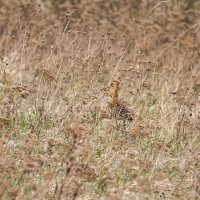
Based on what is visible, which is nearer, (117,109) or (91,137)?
(91,137)

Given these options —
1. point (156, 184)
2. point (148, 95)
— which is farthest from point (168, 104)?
point (156, 184)

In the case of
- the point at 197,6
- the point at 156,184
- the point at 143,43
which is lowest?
the point at 156,184

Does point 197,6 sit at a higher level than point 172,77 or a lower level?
higher

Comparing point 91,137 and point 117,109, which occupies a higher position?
point 117,109

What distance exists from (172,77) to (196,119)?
2.17 m

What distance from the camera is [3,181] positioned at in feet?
13.3

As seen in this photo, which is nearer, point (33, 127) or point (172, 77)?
point (33, 127)

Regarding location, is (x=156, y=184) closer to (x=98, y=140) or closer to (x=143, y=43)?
(x=98, y=140)

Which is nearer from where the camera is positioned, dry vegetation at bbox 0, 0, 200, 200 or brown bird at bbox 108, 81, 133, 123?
dry vegetation at bbox 0, 0, 200, 200

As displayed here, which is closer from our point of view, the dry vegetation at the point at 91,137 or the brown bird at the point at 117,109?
the dry vegetation at the point at 91,137

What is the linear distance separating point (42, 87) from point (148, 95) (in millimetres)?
1341

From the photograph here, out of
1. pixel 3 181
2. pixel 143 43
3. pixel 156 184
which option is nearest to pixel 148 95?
pixel 143 43

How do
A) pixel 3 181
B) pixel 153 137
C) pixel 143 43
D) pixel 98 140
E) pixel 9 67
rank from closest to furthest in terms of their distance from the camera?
pixel 3 181 < pixel 98 140 < pixel 153 137 < pixel 9 67 < pixel 143 43

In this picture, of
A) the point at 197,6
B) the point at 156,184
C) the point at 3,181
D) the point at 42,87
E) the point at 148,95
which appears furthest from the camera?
the point at 197,6
